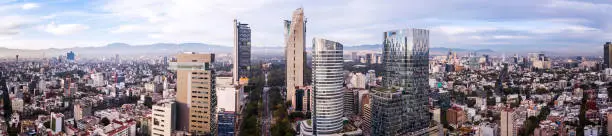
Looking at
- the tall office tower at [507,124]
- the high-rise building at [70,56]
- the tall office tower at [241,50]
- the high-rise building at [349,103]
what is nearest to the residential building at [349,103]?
the high-rise building at [349,103]

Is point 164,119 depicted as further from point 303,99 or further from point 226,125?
point 303,99

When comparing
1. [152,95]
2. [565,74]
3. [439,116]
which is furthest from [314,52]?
[565,74]

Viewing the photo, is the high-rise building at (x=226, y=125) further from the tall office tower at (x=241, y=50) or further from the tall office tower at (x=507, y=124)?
the tall office tower at (x=241, y=50)

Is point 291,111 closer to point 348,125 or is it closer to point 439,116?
point 348,125

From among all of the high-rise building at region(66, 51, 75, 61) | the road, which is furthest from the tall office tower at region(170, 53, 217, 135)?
the high-rise building at region(66, 51, 75, 61)

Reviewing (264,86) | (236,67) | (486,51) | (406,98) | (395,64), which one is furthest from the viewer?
(236,67)

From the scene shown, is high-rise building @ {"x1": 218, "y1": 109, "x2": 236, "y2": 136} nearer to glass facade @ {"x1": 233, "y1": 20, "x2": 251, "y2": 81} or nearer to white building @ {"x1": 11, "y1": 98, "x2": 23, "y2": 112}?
white building @ {"x1": 11, "y1": 98, "x2": 23, "y2": 112}
